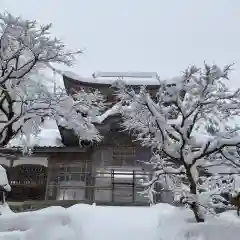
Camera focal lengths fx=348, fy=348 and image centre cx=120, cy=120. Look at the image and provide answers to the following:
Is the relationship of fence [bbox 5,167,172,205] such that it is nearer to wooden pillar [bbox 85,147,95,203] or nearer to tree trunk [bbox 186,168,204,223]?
wooden pillar [bbox 85,147,95,203]

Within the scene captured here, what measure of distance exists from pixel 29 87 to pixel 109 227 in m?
5.07

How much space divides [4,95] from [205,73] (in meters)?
5.82

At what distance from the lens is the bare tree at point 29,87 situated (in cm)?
990

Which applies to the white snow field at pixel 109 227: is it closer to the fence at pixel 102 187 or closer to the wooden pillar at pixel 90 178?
the fence at pixel 102 187

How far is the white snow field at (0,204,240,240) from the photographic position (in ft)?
29.0

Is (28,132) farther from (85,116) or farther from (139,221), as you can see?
(139,221)

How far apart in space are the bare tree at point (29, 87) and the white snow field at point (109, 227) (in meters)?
2.32

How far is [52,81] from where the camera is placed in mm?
11492

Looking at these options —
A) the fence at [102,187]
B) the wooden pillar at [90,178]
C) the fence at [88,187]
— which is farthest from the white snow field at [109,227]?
the wooden pillar at [90,178]

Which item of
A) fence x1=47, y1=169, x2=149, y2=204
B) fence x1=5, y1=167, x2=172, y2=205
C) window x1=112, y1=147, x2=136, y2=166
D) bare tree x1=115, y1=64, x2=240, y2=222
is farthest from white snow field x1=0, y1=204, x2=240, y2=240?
window x1=112, y1=147, x2=136, y2=166

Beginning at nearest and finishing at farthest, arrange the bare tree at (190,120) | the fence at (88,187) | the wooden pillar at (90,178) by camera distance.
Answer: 1. the bare tree at (190,120)
2. the fence at (88,187)
3. the wooden pillar at (90,178)

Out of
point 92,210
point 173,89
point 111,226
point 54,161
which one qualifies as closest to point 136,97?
point 173,89

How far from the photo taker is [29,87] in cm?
1097

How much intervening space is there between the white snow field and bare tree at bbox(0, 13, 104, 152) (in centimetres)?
232
